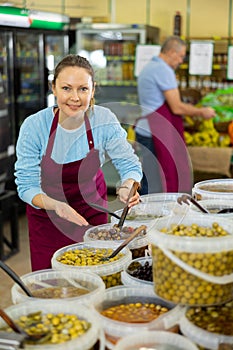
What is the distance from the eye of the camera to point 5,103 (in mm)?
6086

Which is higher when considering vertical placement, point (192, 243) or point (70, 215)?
point (192, 243)

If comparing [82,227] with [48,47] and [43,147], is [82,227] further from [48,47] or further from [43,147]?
[48,47]

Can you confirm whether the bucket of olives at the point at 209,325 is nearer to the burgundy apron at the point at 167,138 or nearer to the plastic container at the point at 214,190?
the plastic container at the point at 214,190

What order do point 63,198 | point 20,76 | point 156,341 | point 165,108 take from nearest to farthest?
point 156,341 < point 63,198 < point 165,108 < point 20,76


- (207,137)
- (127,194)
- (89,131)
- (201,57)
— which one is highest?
(201,57)

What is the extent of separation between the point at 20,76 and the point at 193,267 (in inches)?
209

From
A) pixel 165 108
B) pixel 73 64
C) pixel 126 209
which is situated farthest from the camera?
pixel 165 108

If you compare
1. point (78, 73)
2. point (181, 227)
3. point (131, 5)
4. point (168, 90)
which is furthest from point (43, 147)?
point (131, 5)

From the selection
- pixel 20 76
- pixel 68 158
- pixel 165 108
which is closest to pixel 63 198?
pixel 68 158

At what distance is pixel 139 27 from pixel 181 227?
20.3 ft

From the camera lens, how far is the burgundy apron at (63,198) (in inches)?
109

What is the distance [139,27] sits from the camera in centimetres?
744

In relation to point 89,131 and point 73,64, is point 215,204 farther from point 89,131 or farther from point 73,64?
point 73,64

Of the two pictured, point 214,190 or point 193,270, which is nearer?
point 193,270
